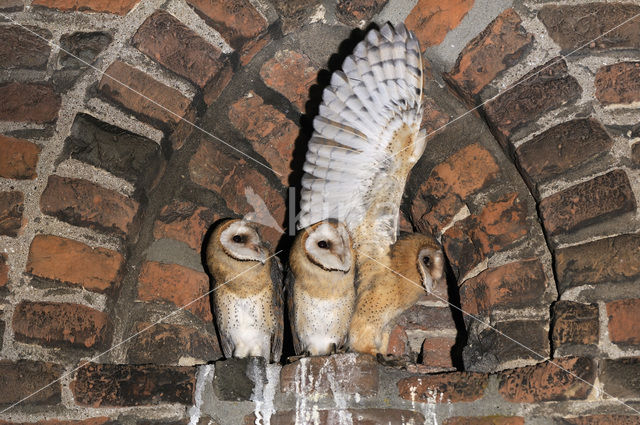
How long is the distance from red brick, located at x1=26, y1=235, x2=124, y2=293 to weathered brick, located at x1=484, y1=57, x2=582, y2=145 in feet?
3.07

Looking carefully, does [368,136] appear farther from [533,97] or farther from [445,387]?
[445,387]

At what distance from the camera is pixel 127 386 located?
1.51m

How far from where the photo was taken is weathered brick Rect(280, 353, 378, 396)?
1530 millimetres

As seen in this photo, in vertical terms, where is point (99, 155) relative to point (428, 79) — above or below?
below

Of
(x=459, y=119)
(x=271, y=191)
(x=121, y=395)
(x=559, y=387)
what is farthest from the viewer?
(x=271, y=191)

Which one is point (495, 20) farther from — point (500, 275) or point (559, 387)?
point (559, 387)

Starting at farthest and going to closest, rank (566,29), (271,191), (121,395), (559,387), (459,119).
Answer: (271,191) < (459,119) < (566,29) < (121,395) < (559,387)

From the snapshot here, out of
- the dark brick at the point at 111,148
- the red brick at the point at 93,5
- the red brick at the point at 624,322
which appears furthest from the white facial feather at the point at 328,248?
the red brick at the point at 93,5

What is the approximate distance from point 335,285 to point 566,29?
78 cm

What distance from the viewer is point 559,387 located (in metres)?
1.36

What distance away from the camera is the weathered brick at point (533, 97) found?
1577 mm

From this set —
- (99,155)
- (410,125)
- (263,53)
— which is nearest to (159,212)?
(99,155)

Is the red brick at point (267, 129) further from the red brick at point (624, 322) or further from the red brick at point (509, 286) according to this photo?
the red brick at point (624, 322)

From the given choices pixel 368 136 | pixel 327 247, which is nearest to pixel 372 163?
pixel 368 136
